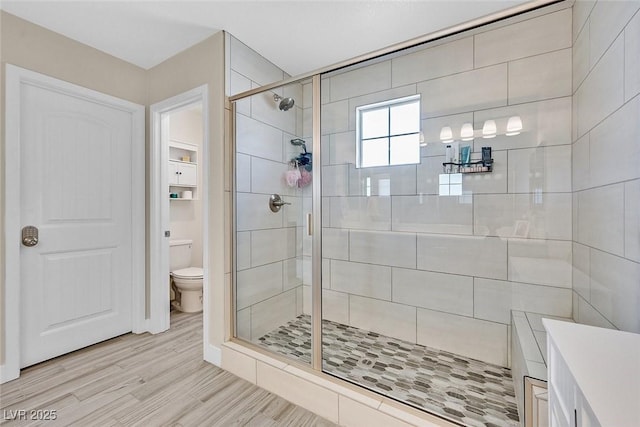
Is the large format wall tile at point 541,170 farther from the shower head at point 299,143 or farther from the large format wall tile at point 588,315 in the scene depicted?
the shower head at point 299,143

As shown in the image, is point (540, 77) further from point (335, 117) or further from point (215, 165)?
point (215, 165)

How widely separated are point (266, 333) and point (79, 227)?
5.41ft

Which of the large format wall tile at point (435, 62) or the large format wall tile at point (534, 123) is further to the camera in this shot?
the large format wall tile at point (435, 62)

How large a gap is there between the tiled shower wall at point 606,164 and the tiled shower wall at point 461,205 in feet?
0.39

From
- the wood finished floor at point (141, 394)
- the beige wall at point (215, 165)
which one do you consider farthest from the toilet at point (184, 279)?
the beige wall at point (215, 165)

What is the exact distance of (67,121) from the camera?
2.14m

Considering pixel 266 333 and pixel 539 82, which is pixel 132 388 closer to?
pixel 266 333

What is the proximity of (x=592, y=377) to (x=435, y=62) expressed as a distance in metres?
2.10

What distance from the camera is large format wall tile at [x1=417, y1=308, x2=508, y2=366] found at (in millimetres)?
1962

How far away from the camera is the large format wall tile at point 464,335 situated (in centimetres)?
196

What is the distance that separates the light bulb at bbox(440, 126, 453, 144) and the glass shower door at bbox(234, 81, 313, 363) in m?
1.01

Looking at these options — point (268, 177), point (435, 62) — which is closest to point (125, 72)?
point (268, 177)

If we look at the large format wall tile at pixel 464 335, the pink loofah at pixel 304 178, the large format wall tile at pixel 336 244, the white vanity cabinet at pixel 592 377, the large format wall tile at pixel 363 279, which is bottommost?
the large format wall tile at pixel 464 335

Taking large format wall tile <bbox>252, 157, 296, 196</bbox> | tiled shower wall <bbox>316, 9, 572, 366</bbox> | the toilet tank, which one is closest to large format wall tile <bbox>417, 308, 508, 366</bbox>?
tiled shower wall <bbox>316, 9, 572, 366</bbox>
